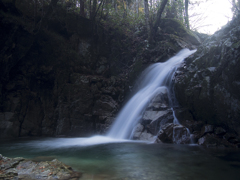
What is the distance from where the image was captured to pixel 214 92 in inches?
270

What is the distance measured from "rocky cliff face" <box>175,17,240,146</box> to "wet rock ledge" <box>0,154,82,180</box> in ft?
16.4

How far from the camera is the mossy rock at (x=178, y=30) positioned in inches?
572

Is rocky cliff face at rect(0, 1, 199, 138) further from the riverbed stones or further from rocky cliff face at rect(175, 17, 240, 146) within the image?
rocky cliff face at rect(175, 17, 240, 146)

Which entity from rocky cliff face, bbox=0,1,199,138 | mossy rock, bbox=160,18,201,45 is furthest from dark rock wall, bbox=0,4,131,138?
mossy rock, bbox=160,18,201,45

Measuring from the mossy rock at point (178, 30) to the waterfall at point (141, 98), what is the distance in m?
4.42

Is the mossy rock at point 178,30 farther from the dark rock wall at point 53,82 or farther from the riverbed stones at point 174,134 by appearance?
the riverbed stones at point 174,134

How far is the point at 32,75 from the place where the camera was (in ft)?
34.5

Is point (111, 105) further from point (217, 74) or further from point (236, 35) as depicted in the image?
point (236, 35)

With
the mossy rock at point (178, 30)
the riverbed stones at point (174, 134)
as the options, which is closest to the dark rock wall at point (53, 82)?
the riverbed stones at point (174, 134)

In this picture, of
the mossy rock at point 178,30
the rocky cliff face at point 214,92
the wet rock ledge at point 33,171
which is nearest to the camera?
the wet rock ledge at point 33,171

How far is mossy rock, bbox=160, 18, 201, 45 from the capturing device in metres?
14.5

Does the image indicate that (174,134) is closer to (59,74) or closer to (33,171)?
(33,171)

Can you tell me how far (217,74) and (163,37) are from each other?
776 centimetres

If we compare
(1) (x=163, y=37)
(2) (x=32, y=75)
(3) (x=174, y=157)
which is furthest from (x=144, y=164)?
(1) (x=163, y=37)
